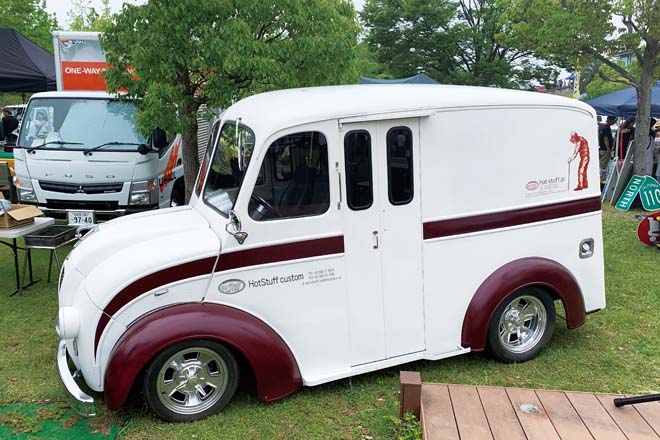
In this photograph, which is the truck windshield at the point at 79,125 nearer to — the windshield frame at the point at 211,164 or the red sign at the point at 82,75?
the red sign at the point at 82,75

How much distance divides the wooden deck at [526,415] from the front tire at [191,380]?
1305mm

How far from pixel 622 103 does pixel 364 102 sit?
13.4 metres

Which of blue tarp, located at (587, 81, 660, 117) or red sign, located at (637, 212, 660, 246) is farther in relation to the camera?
blue tarp, located at (587, 81, 660, 117)

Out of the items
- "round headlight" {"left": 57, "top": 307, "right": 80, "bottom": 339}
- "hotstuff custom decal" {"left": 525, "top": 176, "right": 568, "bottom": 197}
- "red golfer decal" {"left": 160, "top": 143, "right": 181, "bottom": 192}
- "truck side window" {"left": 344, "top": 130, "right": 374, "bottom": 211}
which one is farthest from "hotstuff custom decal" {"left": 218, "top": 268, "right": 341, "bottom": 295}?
"red golfer decal" {"left": 160, "top": 143, "right": 181, "bottom": 192}

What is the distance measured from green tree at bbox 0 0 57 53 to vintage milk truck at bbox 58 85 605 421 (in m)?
23.4

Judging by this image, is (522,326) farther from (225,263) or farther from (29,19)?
(29,19)

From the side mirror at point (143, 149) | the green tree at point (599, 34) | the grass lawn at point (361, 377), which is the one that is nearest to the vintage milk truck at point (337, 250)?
the grass lawn at point (361, 377)

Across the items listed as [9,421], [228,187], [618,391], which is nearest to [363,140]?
[228,187]

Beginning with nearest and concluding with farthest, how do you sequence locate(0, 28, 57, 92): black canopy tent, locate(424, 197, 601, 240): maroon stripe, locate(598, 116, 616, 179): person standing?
locate(424, 197, 601, 240): maroon stripe, locate(0, 28, 57, 92): black canopy tent, locate(598, 116, 616, 179): person standing

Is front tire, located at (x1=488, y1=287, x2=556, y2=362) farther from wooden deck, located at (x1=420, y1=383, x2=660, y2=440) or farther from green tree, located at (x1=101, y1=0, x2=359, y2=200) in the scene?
green tree, located at (x1=101, y1=0, x2=359, y2=200)

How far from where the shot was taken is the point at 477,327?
14.6 ft

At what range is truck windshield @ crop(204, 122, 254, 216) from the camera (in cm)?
394

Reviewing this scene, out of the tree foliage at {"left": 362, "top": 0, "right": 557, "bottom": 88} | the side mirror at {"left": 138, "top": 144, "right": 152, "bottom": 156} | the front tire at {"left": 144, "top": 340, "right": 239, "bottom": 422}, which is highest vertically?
the tree foliage at {"left": 362, "top": 0, "right": 557, "bottom": 88}

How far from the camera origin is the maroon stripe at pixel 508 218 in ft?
14.0
